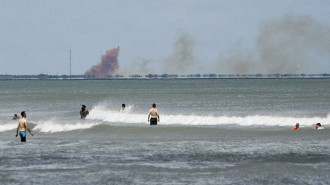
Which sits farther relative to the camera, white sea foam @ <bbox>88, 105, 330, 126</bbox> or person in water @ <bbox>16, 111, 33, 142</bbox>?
white sea foam @ <bbox>88, 105, 330, 126</bbox>

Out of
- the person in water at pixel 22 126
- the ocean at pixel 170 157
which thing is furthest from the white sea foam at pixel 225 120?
the person in water at pixel 22 126

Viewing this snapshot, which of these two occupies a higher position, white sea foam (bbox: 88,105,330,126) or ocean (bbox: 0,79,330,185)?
white sea foam (bbox: 88,105,330,126)

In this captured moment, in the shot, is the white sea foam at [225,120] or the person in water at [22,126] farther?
the white sea foam at [225,120]

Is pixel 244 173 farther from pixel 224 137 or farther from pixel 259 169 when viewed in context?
pixel 224 137

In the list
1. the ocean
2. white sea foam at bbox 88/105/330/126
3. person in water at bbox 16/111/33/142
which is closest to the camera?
the ocean

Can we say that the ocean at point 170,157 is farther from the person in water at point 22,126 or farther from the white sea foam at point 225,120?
the white sea foam at point 225,120

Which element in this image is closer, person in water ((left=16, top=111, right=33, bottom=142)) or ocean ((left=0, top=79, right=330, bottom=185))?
ocean ((left=0, top=79, right=330, bottom=185))

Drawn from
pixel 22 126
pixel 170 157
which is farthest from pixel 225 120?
pixel 170 157

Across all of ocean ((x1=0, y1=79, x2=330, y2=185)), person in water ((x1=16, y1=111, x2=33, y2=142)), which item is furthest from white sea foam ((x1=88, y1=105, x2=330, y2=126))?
person in water ((x1=16, y1=111, x2=33, y2=142))

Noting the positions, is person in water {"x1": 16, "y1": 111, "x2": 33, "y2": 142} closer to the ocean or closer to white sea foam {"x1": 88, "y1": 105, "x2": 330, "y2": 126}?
the ocean

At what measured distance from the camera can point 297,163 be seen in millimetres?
23078

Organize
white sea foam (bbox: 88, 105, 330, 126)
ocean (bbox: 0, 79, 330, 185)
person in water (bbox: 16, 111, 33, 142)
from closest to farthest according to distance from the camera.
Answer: ocean (bbox: 0, 79, 330, 185)
person in water (bbox: 16, 111, 33, 142)
white sea foam (bbox: 88, 105, 330, 126)

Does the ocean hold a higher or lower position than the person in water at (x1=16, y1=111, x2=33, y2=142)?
lower

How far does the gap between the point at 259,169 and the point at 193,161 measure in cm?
288
